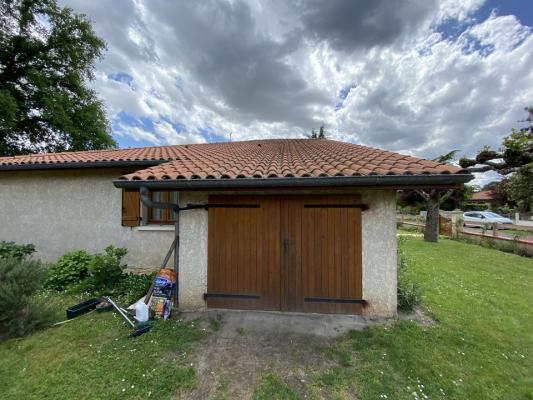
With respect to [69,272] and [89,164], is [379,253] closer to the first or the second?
[69,272]

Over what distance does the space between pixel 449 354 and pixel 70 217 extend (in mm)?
8304

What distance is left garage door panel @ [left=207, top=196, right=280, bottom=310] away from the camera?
12.7 ft

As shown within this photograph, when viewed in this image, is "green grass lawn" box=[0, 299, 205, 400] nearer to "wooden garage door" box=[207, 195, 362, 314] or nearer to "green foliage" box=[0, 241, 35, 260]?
"wooden garage door" box=[207, 195, 362, 314]

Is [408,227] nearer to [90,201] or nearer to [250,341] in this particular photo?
[250,341]

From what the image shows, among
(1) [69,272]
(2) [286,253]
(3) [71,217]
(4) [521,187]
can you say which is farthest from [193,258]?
(4) [521,187]

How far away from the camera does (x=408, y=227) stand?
19.3m

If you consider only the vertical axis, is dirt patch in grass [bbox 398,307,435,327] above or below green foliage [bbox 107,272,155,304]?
below

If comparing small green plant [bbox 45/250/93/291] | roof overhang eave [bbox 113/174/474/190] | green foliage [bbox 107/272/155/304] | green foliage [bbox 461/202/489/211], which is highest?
roof overhang eave [bbox 113/174/474/190]

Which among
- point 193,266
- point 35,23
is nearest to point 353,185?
point 193,266

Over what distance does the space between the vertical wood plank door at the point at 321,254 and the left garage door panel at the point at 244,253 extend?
196mm

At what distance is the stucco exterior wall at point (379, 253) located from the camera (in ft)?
12.0

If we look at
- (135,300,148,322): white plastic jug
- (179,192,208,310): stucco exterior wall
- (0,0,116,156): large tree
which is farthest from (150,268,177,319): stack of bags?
(0,0,116,156): large tree

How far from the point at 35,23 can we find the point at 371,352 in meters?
23.1

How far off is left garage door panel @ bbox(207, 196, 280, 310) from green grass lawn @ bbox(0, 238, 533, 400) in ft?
2.34
